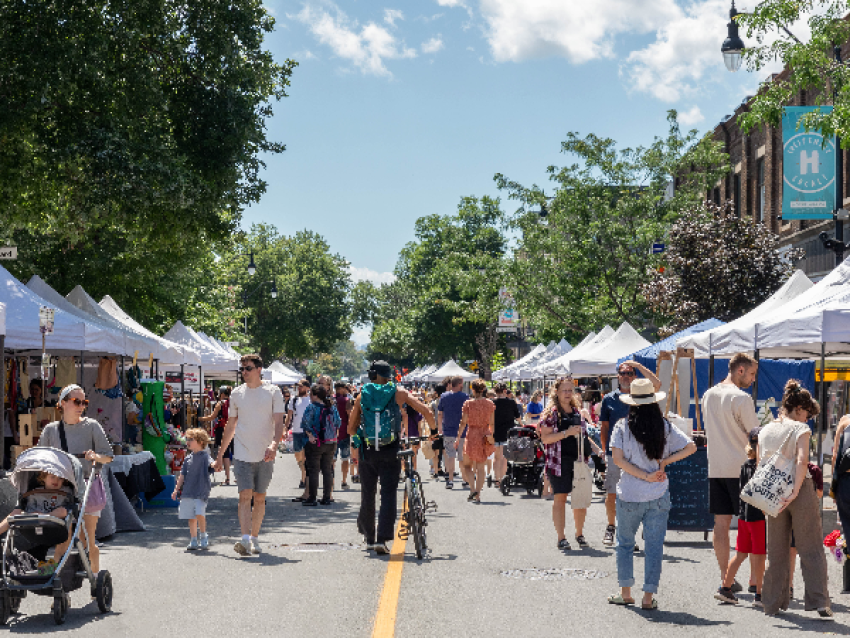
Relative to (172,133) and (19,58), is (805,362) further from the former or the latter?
(19,58)

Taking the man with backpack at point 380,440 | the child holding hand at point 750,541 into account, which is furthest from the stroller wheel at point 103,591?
the child holding hand at point 750,541

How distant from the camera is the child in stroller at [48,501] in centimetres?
778

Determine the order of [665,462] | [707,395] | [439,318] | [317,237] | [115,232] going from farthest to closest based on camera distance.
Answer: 1. [317,237]
2. [439,318]
3. [115,232]
4. [707,395]
5. [665,462]

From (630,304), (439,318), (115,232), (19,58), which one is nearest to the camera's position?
(19,58)

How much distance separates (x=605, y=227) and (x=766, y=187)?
18.4 feet

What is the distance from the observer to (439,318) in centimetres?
7756

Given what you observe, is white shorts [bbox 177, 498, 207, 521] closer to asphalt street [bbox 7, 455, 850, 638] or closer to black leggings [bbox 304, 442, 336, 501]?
asphalt street [bbox 7, 455, 850, 638]

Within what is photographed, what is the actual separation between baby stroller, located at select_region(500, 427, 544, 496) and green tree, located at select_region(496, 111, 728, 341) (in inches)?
812

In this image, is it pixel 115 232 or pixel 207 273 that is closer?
pixel 115 232

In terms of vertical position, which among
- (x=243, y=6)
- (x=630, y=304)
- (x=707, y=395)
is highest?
(x=243, y=6)

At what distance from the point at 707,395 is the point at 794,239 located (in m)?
27.5

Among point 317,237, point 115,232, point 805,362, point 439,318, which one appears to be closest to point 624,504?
point 805,362

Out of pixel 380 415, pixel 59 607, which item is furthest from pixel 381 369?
pixel 59 607

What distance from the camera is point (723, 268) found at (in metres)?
29.9
